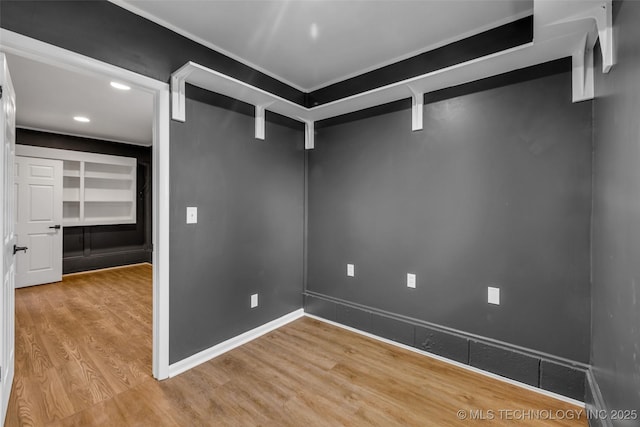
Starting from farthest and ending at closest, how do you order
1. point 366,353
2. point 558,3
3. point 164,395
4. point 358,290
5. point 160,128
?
point 358,290 → point 366,353 → point 160,128 → point 164,395 → point 558,3

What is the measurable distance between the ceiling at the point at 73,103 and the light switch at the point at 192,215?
38.7 inches

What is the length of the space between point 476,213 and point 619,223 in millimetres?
916

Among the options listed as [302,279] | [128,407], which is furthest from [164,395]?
[302,279]

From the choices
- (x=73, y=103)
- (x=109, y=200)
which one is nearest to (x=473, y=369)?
(x=73, y=103)

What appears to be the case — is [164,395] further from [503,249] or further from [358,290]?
[503,249]

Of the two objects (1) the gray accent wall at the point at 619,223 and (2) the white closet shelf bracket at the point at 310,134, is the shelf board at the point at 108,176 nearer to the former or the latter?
(2) the white closet shelf bracket at the point at 310,134

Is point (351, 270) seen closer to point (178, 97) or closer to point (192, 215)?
point (192, 215)

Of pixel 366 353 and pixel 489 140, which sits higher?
pixel 489 140

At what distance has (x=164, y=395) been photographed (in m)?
Answer: 1.86

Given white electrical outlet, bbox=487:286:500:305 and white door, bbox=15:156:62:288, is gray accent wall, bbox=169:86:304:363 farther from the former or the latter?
white door, bbox=15:156:62:288

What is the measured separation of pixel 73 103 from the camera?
353cm

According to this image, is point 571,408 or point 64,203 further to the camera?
point 64,203

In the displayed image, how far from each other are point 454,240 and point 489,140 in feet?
2.59

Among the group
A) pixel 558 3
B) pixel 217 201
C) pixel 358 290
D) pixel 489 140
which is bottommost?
pixel 358 290
